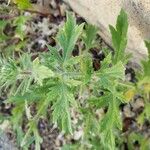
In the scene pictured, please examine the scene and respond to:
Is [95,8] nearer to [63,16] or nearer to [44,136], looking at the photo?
[63,16]

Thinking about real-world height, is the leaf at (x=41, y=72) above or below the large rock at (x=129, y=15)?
below

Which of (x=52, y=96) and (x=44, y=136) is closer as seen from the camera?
(x=52, y=96)

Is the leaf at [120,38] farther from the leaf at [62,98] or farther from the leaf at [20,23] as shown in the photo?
the leaf at [20,23]

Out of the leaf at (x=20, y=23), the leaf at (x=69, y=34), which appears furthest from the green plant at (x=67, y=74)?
the leaf at (x=20, y=23)

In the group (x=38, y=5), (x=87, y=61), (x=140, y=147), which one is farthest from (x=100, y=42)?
(x=87, y=61)

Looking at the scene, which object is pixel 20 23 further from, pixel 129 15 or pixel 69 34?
pixel 69 34

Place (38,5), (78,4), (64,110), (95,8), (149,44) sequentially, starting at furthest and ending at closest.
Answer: (38,5)
(78,4)
(95,8)
(149,44)
(64,110)

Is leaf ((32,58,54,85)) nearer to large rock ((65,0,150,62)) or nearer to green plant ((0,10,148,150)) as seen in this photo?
green plant ((0,10,148,150))

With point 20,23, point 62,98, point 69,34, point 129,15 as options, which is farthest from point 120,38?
point 20,23

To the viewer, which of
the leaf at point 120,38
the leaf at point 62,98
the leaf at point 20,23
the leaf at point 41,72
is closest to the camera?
the leaf at point 41,72
